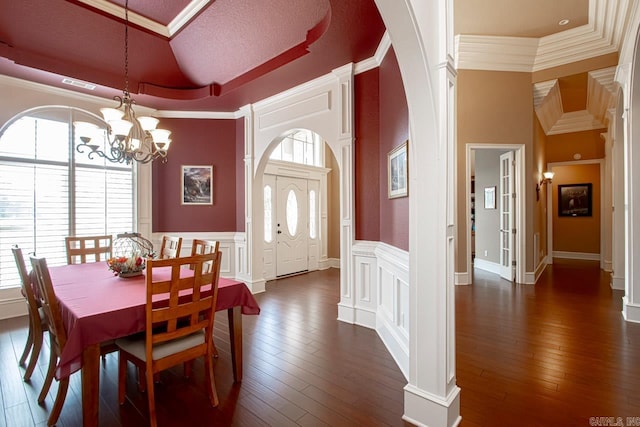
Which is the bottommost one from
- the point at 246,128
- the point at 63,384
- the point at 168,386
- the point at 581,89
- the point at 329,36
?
the point at 168,386

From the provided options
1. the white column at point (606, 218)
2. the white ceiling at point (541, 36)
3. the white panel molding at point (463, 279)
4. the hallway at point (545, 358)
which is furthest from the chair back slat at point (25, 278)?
the white column at point (606, 218)

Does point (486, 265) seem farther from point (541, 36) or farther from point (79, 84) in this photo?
point (79, 84)

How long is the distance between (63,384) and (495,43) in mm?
6545

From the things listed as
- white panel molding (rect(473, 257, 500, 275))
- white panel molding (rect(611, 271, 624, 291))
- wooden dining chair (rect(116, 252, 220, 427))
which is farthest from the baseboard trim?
wooden dining chair (rect(116, 252, 220, 427))

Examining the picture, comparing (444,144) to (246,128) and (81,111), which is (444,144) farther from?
(81,111)

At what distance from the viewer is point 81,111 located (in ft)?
15.2

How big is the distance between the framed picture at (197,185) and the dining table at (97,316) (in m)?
2.87

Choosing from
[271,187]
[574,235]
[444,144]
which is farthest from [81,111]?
[574,235]

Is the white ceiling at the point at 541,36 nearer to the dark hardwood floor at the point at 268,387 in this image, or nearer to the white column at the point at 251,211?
the white column at the point at 251,211

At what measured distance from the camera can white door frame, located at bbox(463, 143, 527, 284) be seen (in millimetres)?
5246

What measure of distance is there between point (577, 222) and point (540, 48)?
5405mm

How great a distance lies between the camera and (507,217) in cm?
571

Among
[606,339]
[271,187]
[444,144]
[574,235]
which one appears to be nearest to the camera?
[444,144]

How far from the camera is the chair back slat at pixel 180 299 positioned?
188 cm
